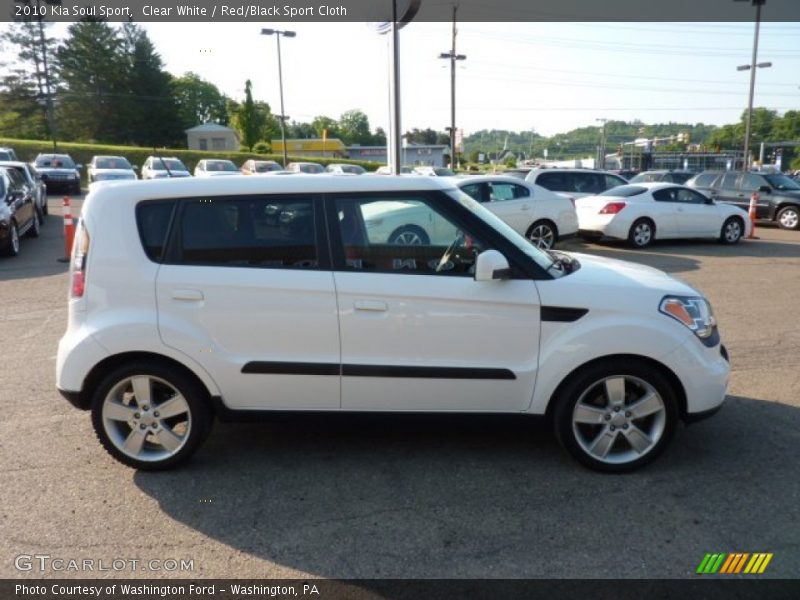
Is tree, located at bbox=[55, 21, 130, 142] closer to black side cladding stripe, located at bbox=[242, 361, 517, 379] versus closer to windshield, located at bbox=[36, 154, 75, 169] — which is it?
windshield, located at bbox=[36, 154, 75, 169]

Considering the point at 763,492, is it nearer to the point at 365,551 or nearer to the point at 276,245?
the point at 365,551

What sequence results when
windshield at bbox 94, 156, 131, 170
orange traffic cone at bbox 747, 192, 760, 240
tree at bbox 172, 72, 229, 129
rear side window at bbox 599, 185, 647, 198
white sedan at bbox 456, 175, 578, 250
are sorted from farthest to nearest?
tree at bbox 172, 72, 229, 129
windshield at bbox 94, 156, 131, 170
orange traffic cone at bbox 747, 192, 760, 240
rear side window at bbox 599, 185, 647, 198
white sedan at bbox 456, 175, 578, 250

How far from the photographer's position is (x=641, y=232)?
14.0 meters

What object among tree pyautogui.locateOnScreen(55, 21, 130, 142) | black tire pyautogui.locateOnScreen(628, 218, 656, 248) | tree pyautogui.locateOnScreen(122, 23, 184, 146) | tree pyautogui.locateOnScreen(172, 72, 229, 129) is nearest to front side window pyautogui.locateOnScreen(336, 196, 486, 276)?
black tire pyautogui.locateOnScreen(628, 218, 656, 248)

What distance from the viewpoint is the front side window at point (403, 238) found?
12.2 feet

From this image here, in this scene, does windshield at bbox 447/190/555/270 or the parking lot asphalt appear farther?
windshield at bbox 447/190/555/270

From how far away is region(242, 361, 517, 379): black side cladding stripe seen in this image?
370 cm

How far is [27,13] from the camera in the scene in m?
44.2

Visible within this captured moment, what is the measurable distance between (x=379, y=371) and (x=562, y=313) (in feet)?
3.67

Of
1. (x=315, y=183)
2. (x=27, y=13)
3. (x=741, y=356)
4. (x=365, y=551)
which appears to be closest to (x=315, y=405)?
(x=365, y=551)

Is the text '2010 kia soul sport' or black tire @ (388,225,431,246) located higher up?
black tire @ (388,225,431,246)

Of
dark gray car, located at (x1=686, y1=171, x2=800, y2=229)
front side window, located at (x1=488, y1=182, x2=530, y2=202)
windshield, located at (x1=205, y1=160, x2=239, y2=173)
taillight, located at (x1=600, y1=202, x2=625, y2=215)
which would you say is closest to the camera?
front side window, located at (x1=488, y1=182, x2=530, y2=202)

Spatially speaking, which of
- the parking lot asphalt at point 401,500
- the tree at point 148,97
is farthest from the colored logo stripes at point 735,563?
the tree at point 148,97

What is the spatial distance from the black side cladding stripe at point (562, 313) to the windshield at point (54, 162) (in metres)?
30.0
